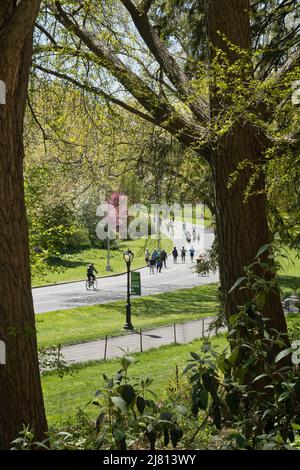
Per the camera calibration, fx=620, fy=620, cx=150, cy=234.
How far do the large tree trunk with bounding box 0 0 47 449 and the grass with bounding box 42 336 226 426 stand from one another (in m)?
6.58

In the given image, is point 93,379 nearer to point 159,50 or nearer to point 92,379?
point 92,379

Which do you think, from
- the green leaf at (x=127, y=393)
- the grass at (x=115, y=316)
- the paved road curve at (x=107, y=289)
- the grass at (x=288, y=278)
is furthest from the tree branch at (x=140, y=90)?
the paved road curve at (x=107, y=289)

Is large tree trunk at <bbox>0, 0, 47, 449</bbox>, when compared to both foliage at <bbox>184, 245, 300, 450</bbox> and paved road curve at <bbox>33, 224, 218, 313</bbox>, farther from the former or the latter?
paved road curve at <bbox>33, 224, 218, 313</bbox>

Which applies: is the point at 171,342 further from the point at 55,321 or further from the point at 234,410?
the point at 234,410

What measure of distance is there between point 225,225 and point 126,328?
50.0 ft

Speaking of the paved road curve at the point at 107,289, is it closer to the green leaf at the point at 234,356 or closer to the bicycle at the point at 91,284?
the bicycle at the point at 91,284

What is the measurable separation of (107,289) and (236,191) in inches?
1016

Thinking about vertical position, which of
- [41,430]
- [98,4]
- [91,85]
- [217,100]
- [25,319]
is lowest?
[41,430]

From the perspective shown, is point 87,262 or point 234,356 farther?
point 87,262

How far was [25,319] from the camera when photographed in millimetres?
4086

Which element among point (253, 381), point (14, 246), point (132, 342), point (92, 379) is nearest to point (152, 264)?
point (132, 342)

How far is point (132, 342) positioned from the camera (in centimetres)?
1914

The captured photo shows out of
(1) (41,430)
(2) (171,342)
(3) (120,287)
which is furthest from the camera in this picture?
(3) (120,287)

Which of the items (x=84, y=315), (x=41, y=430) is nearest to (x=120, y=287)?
(x=84, y=315)
